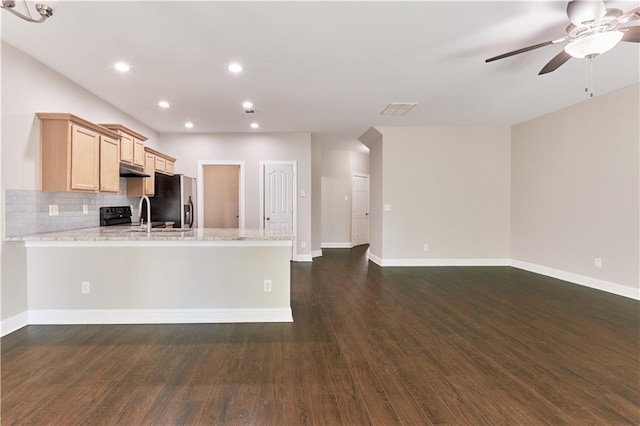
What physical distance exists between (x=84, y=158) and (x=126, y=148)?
2.86 feet

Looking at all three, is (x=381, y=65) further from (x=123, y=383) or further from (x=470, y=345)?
(x=123, y=383)

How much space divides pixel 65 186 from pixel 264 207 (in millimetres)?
3671

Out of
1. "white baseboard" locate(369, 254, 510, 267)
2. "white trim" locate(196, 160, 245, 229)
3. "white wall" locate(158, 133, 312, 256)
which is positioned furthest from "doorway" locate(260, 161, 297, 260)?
"white baseboard" locate(369, 254, 510, 267)

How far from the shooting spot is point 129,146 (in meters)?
4.17

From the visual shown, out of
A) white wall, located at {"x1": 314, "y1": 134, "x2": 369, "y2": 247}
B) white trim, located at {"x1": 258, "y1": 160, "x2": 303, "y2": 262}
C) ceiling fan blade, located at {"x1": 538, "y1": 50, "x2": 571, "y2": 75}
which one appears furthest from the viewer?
Result: white wall, located at {"x1": 314, "y1": 134, "x2": 369, "y2": 247}

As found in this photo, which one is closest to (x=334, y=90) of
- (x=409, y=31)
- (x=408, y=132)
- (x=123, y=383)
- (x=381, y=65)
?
(x=381, y=65)

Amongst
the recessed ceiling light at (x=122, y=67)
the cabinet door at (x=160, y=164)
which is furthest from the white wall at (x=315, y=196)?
the recessed ceiling light at (x=122, y=67)

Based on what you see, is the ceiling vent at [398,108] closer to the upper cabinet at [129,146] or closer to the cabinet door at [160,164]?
the upper cabinet at [129,146]

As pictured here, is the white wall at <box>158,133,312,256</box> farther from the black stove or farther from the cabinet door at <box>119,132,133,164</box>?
the cabinet door at <box>119,132,133,164</box>

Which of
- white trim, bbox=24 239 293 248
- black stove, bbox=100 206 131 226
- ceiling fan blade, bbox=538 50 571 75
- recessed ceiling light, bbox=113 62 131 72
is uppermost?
recessed ceiling light, bbox=113 62 131 72

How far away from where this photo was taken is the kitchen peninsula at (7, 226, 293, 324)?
307cm

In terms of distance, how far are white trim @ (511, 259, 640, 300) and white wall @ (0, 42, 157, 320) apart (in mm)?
7025

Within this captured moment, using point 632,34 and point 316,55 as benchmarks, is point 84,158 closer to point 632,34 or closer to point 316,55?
point 316,55

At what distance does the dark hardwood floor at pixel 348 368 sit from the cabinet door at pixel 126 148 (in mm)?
2155
